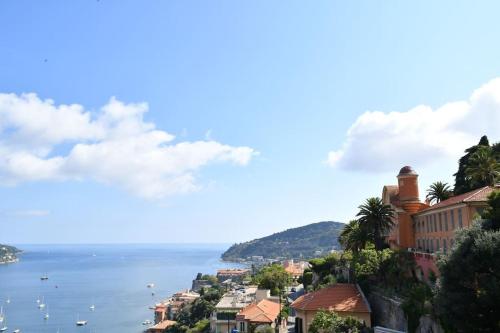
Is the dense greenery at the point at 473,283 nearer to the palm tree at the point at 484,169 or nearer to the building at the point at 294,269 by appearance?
the palm tree at the point at 484,169

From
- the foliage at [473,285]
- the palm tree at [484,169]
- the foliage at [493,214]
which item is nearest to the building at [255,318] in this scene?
the palm tree at [484,169]

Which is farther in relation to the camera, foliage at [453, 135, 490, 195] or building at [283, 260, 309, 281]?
building at [283, 260, 309, 281]

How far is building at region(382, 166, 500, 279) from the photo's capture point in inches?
1235

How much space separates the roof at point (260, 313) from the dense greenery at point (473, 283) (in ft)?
91.8

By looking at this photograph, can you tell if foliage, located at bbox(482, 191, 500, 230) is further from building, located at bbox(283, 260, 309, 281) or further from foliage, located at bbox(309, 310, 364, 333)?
building, located at bbox(283, 260, 309, 281)

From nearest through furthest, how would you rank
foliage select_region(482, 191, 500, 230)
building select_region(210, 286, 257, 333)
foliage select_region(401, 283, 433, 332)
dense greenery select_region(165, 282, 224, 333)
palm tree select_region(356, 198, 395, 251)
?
foliage select_region(482, 191, 500, 230)
foliage select_region(401, 283, 433, 332)
palm tree select_region(356, 198, 395, 251)
building select_region(210, 286, 257, 333)
dense greenery select_region(165, 282, 224, 333)

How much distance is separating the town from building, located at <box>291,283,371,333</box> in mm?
71

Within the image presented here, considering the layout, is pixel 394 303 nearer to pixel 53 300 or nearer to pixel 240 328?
pixel 240 328

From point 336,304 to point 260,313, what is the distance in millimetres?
14866

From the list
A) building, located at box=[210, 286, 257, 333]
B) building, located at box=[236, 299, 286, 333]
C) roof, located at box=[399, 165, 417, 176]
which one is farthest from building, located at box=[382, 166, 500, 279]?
building, located at box=[210, 286, 257, 333]

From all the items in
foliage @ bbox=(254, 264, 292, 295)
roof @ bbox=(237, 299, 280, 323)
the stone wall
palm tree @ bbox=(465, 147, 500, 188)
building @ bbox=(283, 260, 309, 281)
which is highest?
palm tree @ bbox=(465, 147, 500, 188)

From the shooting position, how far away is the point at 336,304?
34375 millimetres

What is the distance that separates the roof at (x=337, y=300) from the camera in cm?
3381

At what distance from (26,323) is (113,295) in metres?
47.5
